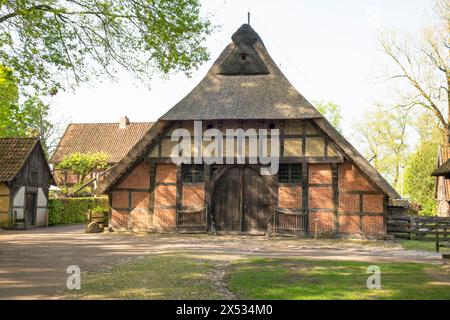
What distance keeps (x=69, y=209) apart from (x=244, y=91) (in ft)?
53.5

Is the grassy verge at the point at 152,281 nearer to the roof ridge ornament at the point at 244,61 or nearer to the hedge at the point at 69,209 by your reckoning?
the roof ridge ornament at the point at 244,61

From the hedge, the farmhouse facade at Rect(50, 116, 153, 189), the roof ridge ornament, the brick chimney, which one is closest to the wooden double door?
the roof ridge ornament

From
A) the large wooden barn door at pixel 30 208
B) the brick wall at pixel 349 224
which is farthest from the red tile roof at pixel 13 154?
the brick wall at pixel 349 224

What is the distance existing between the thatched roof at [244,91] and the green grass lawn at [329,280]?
29.5ft

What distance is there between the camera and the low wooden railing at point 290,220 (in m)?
20.1

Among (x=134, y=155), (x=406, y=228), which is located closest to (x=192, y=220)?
(x=134, y=155)

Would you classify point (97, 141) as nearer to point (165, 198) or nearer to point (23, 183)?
point (23, 183)

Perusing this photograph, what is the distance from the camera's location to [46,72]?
15125 mm

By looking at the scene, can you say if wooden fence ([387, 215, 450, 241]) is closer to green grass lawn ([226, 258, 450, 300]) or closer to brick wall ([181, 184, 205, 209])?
brick wall ([181, 184, 205, 209])

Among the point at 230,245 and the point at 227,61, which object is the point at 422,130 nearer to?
the point at 227,61

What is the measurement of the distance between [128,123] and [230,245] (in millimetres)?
34542

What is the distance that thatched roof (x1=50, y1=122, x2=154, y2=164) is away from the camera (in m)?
46.4
